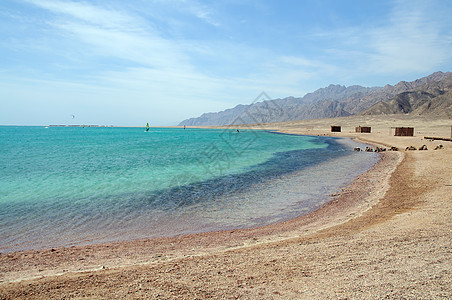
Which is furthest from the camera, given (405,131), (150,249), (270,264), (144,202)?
(405,131)

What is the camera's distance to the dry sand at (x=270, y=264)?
13.9 feet

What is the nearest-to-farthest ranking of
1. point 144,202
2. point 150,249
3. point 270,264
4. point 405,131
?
point 270,264 < point 150,249 < point 144,202 < point 405,131

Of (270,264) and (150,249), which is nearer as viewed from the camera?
(270,264)

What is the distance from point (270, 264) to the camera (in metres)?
5.22

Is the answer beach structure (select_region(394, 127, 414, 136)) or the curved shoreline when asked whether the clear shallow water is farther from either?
beach structure (select_region(394, 127, 414, 136))

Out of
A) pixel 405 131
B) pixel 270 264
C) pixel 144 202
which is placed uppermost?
pixel 405 131

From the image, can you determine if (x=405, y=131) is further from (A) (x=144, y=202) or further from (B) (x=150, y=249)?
(B) (x=150, y=249)

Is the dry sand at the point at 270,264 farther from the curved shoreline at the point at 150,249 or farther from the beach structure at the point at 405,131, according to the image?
the beach structure at the point at 405,131

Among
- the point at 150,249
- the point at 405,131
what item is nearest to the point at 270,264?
the point at 150,249

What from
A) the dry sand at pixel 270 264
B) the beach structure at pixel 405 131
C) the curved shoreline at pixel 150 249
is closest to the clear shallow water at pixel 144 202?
the curved shoreline at pixel 150 249

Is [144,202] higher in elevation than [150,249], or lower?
lower

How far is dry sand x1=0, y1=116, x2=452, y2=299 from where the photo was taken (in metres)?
4.23

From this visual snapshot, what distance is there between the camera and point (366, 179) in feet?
50.9

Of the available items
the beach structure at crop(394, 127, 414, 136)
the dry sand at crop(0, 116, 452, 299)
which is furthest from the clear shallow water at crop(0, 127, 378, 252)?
the beach structure at crop(394, 127, 414, 136)
